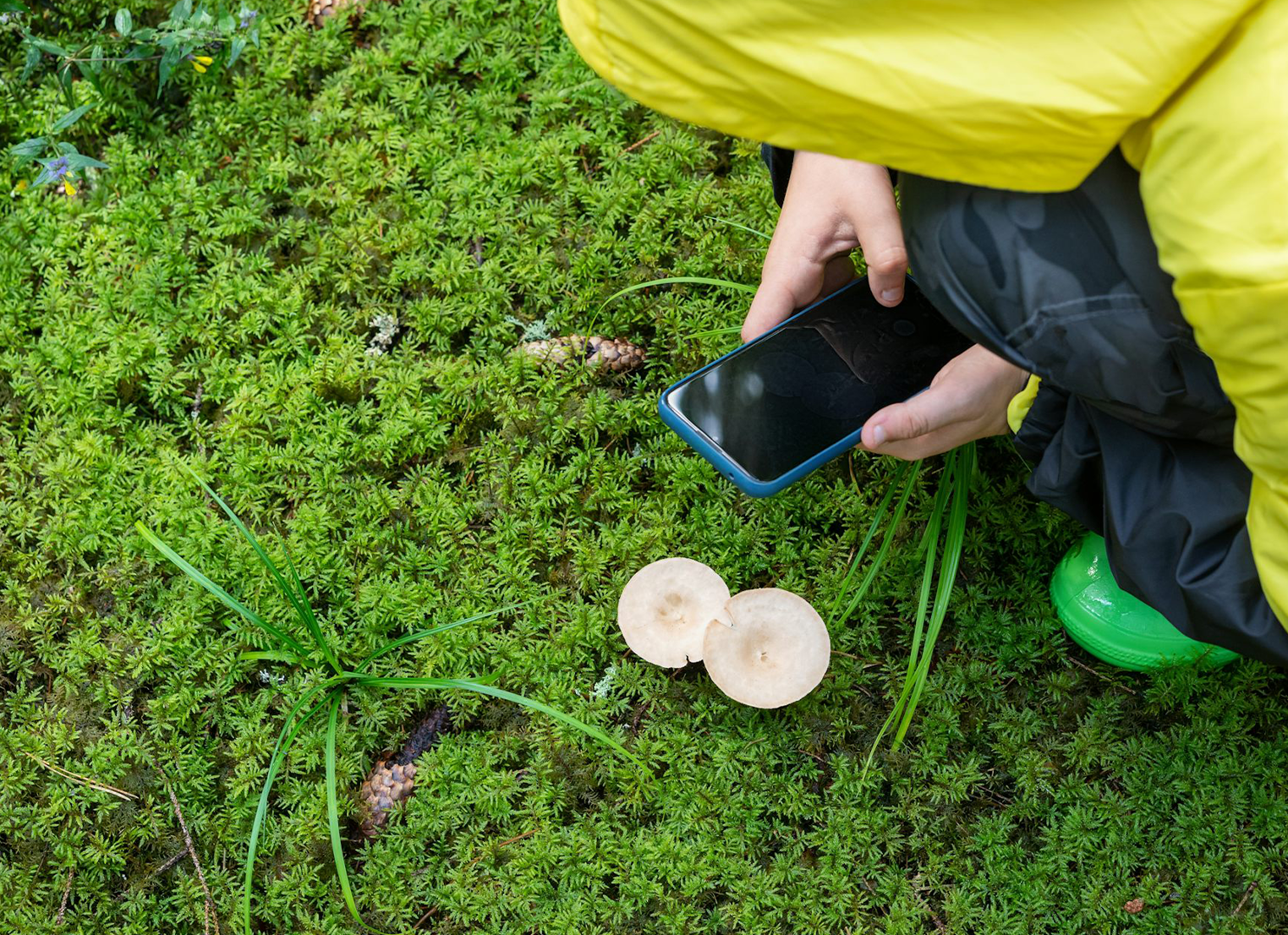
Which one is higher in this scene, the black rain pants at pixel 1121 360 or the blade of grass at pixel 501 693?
the black rain pants at pixel 1121 360

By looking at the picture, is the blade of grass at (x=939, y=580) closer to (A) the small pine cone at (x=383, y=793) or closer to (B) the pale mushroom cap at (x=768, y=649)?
(B) the pale mushroom cap at (x=768, y=649)

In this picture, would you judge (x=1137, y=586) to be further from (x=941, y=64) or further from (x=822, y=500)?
(x=941, y=64)

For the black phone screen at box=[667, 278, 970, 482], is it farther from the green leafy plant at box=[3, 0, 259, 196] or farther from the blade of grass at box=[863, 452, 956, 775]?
the green leafy plant at box=[3, 0, 259, 196]

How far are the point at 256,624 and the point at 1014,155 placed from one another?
5.78 feet

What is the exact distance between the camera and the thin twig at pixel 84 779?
6.54 feet

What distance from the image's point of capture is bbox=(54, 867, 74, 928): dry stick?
190 centimetres

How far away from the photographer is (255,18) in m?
2.70

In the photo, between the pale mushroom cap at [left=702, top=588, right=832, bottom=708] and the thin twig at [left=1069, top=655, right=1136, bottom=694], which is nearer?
the pale mushroom cap at [left=702, top=588, right=832, bottom=708]

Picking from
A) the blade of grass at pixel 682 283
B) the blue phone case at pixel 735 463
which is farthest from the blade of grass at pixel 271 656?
the blade of grass at pixel 682 283

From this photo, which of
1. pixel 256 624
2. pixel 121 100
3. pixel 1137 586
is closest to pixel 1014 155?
pixel 1137 586

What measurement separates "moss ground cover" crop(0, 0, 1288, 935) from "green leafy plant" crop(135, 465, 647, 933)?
1.7 inches

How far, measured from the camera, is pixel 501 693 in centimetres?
188

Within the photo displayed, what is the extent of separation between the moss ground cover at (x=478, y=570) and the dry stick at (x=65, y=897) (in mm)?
13

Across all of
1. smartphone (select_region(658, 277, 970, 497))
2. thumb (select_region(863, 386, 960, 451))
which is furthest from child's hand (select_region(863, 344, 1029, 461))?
smartphone (select_region(658, 277, 970, 497))
